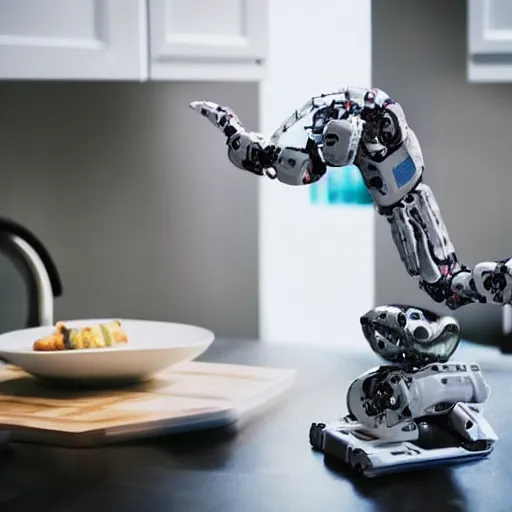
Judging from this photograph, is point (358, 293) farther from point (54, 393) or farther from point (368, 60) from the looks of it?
point (54, 393)

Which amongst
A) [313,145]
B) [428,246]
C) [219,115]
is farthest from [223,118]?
[428,246]

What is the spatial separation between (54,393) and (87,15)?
27.2 inches

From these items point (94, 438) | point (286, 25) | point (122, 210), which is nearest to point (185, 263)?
point (122, 210)

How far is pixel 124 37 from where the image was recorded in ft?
5.66

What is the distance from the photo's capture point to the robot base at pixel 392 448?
106 cm

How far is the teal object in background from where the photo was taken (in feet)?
7.64

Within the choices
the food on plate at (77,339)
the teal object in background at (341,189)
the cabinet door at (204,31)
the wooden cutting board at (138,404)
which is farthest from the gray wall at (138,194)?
the food on plate at (77,339)

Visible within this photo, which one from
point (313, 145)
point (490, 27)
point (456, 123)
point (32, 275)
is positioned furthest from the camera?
point (456, 123)

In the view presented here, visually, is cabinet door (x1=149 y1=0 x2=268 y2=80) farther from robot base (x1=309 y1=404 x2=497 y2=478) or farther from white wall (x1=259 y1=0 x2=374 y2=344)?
robot base (x1=309 y1=404 x2=497 y2=478)

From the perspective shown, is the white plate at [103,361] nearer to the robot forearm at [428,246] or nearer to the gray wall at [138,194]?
the robot forearm at [428,246]

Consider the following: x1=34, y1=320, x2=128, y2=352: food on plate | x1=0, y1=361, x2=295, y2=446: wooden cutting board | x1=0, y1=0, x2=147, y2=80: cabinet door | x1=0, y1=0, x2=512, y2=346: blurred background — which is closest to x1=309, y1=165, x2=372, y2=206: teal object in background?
x1=0, y1=0, x2=512, y2=346: blurred background

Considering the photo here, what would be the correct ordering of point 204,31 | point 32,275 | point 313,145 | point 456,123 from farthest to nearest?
point 456,123 < point 32,275 < point 204,31 < point 313,145

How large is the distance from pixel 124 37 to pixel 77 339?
588 mm

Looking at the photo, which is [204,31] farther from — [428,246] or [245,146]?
[428,246]
